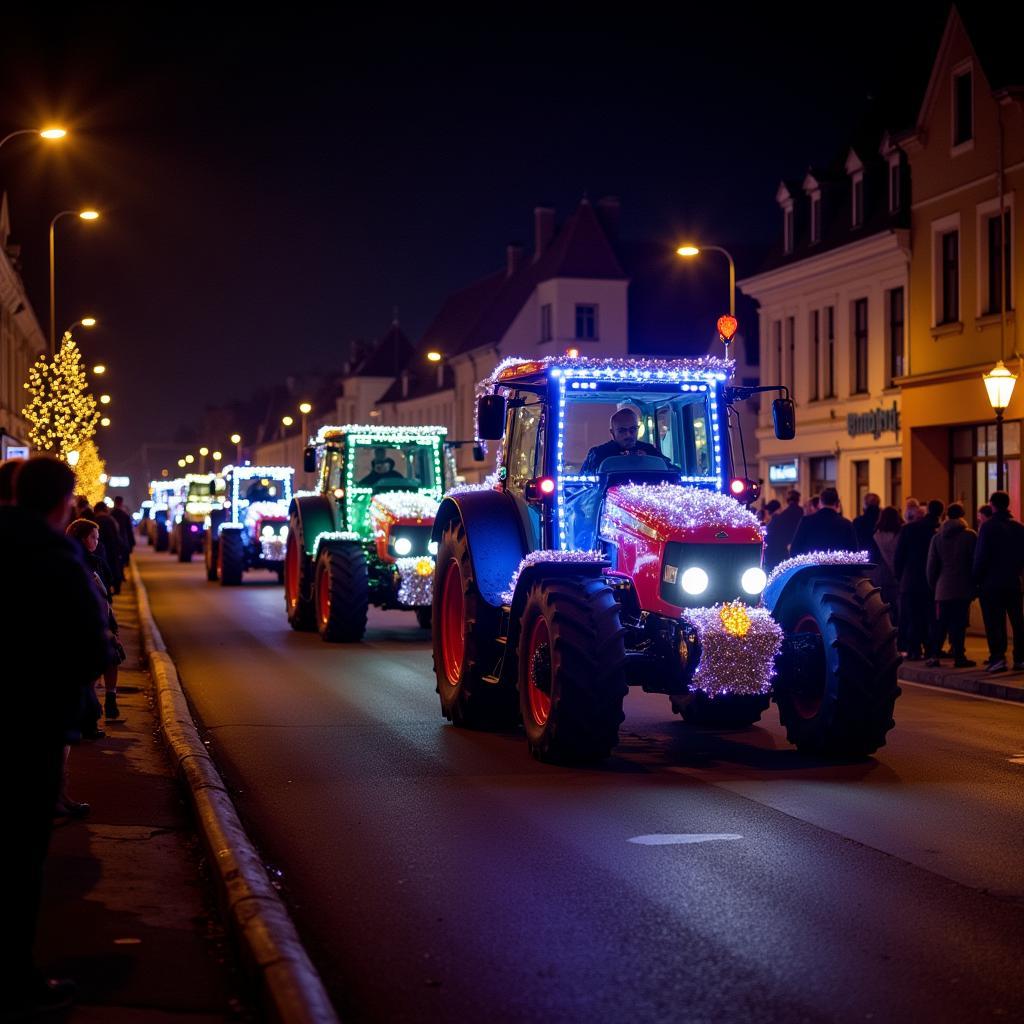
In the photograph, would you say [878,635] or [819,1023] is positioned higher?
[878,635]

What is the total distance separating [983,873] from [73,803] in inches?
189

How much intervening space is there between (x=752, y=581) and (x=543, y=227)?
6521 centimetres

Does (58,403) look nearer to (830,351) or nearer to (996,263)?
(830,351)

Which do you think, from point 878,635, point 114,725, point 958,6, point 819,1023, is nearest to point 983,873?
point 819,1023

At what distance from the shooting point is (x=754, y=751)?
40.8ft

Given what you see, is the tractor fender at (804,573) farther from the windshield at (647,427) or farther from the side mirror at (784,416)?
the windshield at (647,427)

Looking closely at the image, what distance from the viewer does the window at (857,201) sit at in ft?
127

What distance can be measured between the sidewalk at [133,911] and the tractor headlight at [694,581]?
3.58 metres

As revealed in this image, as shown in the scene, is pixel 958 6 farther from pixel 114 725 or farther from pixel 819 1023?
pixel 819 1023

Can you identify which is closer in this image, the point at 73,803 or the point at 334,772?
the point at 73,803

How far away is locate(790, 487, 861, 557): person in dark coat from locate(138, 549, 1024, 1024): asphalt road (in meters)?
5.53

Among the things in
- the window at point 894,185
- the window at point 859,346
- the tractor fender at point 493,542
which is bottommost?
the tractor fender at point 493,542

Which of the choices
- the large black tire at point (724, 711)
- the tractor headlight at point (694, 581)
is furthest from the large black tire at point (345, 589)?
the tractor headlight at point (694, 581)

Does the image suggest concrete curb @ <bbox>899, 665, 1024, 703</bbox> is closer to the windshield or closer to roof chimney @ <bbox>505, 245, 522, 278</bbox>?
the windshield
